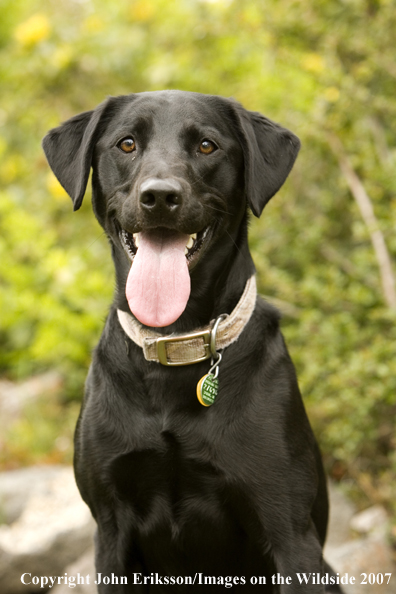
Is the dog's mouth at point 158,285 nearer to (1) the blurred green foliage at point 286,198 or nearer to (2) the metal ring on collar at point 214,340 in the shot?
(2) the metal ring on collar at point 214,340

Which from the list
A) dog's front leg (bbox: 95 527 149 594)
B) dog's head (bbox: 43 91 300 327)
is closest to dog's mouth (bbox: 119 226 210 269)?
dog's head (bbox: 43 91 300 327)

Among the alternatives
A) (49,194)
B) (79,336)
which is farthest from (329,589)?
(49,194)

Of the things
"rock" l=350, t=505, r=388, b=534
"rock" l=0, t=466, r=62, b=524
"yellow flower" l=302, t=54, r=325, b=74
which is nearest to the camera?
"rock" l=350, t=505, r=388, b=534

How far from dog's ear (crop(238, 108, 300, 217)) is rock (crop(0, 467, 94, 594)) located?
7.77 ft

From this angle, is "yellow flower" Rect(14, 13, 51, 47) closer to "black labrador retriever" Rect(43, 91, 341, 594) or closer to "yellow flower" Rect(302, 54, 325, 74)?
"yellow flower" Rect(302, 54, 325, 74)

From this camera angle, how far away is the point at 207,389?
220cm

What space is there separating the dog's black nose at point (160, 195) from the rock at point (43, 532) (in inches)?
93.3

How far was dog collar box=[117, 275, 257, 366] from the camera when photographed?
2244 millimetres

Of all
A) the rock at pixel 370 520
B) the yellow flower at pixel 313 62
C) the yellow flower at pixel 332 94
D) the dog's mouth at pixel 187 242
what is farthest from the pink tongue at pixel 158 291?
the yellow flower at pixel 313 62

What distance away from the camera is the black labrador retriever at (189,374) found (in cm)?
216

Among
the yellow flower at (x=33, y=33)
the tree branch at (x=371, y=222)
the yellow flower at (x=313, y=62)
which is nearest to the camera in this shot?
the tree branch at (x=371, y=222)

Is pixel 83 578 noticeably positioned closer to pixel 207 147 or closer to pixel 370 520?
pixel 370 520

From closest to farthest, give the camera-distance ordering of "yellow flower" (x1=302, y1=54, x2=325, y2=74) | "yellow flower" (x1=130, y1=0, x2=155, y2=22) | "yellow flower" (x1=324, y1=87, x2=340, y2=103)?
"yellow flower" (x1=324, y1=87, x2=340, y2=103) < "yellow flower" (x1=302, y1=54, x2=325, y2=74) < "yellow flower" (x1=130, y1=0, x2=155, y2=22)

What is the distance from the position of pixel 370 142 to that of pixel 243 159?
2.04 meters
